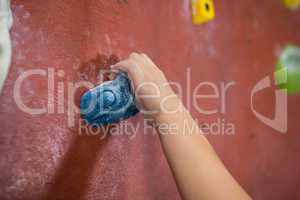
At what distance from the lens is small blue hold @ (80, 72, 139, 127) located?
22.4 inches

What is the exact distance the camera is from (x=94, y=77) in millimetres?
630

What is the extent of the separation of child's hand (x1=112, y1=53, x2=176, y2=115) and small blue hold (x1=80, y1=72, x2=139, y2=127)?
0.03 m

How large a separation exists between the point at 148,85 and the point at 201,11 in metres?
0.45

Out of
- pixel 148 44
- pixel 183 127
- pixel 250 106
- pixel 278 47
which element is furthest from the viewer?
pixel 278 47

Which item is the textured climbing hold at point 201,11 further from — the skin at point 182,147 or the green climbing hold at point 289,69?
the green climbing hold at point 289,69

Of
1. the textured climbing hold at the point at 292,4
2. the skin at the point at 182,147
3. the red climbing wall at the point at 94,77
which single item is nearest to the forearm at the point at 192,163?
the skin at the point at 182,147

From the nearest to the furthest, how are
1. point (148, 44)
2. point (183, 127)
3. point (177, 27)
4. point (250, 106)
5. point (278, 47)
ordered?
point (183, 127) → point (148, 44) → point (177, 27) → point (250, 106) → point (278, 47)

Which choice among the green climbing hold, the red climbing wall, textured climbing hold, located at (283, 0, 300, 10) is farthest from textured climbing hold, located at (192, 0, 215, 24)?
textured climbing hold, located at (283, 0, 300, 10)

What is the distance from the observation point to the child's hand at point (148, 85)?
516mm

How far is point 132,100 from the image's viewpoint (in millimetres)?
578

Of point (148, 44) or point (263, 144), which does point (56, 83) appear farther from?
point (263, 144)

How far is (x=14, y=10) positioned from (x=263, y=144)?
97 centimetres

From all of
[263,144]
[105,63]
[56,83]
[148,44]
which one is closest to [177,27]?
[148,44]

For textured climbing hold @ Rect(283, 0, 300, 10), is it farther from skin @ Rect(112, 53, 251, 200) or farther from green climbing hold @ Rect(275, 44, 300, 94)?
skin @ Rect(112, 53, 251, 200)
